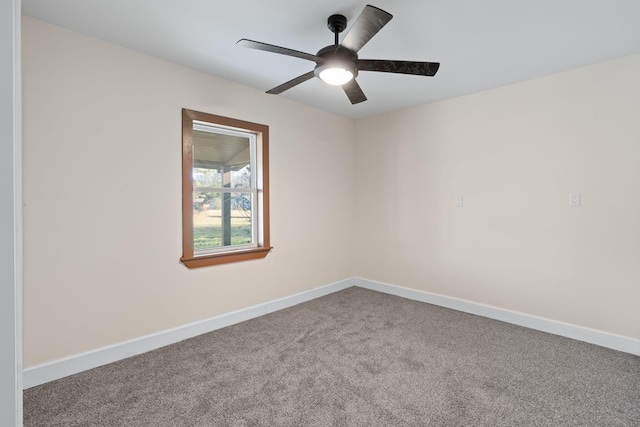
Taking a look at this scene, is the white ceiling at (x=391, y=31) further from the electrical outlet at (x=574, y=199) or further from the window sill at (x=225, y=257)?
the window sill at (x=225, y=257)

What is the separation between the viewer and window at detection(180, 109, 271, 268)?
2.93 meters

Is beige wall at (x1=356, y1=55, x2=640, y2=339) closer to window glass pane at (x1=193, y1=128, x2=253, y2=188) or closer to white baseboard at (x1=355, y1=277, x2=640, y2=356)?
white baseboard at (x1=355, y1=277, x2=640, y2=356)

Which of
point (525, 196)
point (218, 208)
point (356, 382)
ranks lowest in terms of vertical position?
point (356, 382)

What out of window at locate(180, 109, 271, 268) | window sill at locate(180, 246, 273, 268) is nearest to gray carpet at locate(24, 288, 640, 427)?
window sill at locate(180, 246, 273, 268)

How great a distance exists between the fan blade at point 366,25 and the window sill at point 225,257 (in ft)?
7.31

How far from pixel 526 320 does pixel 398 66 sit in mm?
2821

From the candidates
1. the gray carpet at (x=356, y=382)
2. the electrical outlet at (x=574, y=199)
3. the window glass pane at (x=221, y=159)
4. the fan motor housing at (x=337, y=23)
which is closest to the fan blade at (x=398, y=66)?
the fan motor housing at (x=337, y=23)

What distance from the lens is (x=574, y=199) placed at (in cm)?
289

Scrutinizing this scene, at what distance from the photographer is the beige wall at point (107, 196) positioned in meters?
2.18

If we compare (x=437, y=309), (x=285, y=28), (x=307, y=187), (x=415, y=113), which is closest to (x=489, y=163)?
(x=415, y=113)

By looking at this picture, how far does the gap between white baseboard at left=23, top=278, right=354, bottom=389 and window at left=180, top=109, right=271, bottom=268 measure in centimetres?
58

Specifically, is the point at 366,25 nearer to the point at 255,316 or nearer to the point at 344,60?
the point at 344,60

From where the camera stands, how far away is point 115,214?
2.51 meters

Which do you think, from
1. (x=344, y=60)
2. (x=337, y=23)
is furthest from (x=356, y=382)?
(x=337, y=23)
